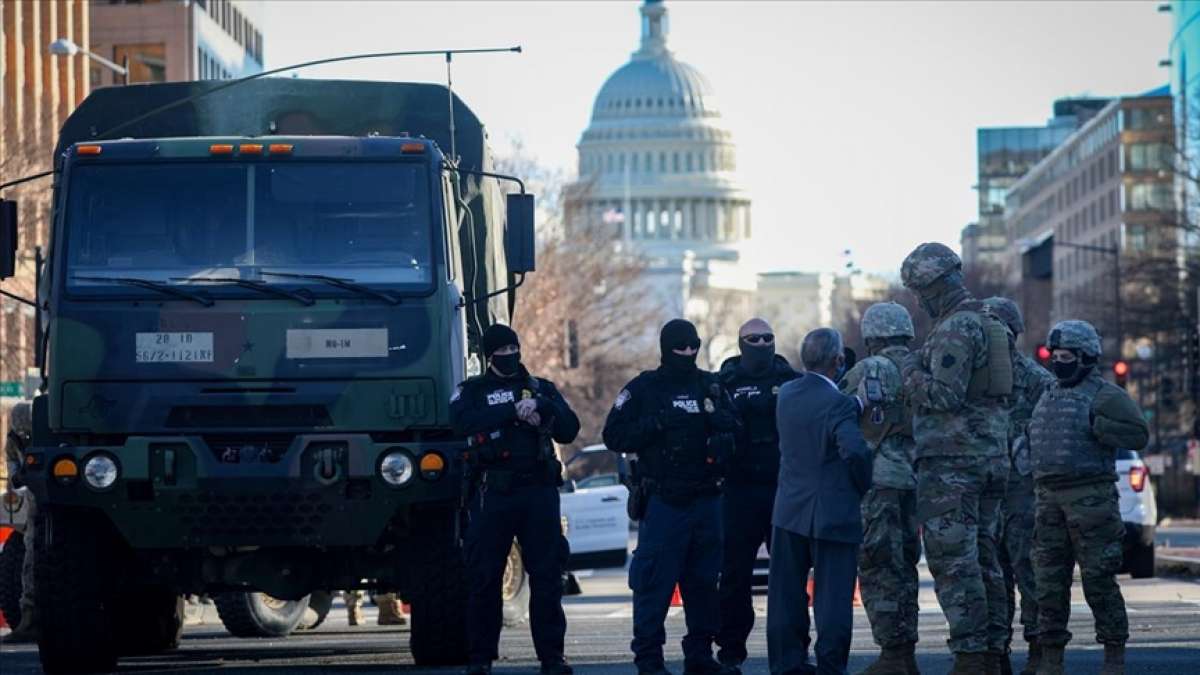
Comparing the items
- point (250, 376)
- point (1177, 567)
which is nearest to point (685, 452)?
point (250, 376)

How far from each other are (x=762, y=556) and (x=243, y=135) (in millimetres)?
12108

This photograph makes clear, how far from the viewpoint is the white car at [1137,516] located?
2984cm

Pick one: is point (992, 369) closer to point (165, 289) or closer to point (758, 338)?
point (758, 338)

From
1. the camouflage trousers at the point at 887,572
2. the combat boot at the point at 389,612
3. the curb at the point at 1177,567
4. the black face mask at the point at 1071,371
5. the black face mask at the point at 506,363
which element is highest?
the black face mask at the point at 506,363

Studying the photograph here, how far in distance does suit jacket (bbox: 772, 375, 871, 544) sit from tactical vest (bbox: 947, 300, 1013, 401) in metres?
0.59

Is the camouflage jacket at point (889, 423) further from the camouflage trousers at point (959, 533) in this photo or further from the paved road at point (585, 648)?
the paved road at point (585, 648)

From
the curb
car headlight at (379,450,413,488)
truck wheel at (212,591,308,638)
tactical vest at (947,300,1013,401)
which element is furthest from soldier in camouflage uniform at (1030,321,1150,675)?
the curb

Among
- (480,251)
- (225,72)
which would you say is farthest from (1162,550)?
(225,72)

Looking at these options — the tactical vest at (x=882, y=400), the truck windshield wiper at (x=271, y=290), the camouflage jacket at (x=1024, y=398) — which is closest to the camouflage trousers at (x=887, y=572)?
the tactical vest at (x=882, y=400)

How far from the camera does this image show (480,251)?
18172mm

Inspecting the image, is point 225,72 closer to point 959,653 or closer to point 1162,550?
point 1162,550

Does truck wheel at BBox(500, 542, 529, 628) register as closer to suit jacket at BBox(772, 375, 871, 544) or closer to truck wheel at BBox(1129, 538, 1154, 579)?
suit jacket at BBox(772, 375, 871, 544)

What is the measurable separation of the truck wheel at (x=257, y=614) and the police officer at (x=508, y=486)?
17.0 feet

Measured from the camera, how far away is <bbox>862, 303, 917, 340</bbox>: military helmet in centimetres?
1484
